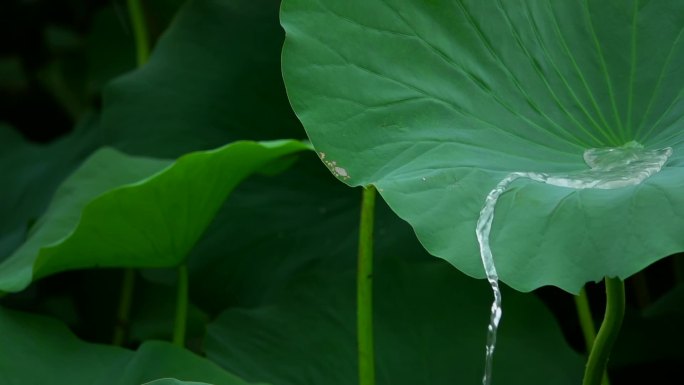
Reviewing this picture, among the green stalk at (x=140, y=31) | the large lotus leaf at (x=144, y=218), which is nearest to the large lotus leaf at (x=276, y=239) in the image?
the large lotus leaf at (x=144, y=218)

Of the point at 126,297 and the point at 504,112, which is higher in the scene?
the point at 504,112

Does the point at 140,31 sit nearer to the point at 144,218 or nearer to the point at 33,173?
the point at 33,173

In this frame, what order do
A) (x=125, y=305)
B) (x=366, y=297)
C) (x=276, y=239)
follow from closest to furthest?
(x=366, y=297)
(x=276, y=239)
(x=125, y=305)

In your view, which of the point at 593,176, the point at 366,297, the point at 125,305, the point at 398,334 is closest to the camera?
the point at 593,176

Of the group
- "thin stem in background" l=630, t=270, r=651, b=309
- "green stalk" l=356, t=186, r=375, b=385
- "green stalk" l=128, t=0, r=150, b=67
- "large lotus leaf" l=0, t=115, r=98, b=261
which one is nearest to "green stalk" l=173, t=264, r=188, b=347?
"green stalk" l=356, t=186, r=375, b=385

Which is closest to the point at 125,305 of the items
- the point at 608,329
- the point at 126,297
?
the point at 126,297

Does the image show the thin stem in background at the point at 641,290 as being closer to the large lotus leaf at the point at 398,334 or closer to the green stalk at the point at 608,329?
the large lotus leaf at the point at 398,334

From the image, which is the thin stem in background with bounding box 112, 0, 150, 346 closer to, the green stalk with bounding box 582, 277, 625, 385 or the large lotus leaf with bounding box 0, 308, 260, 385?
the large lotus leaf with bounding box 0, 308, 260, 385
